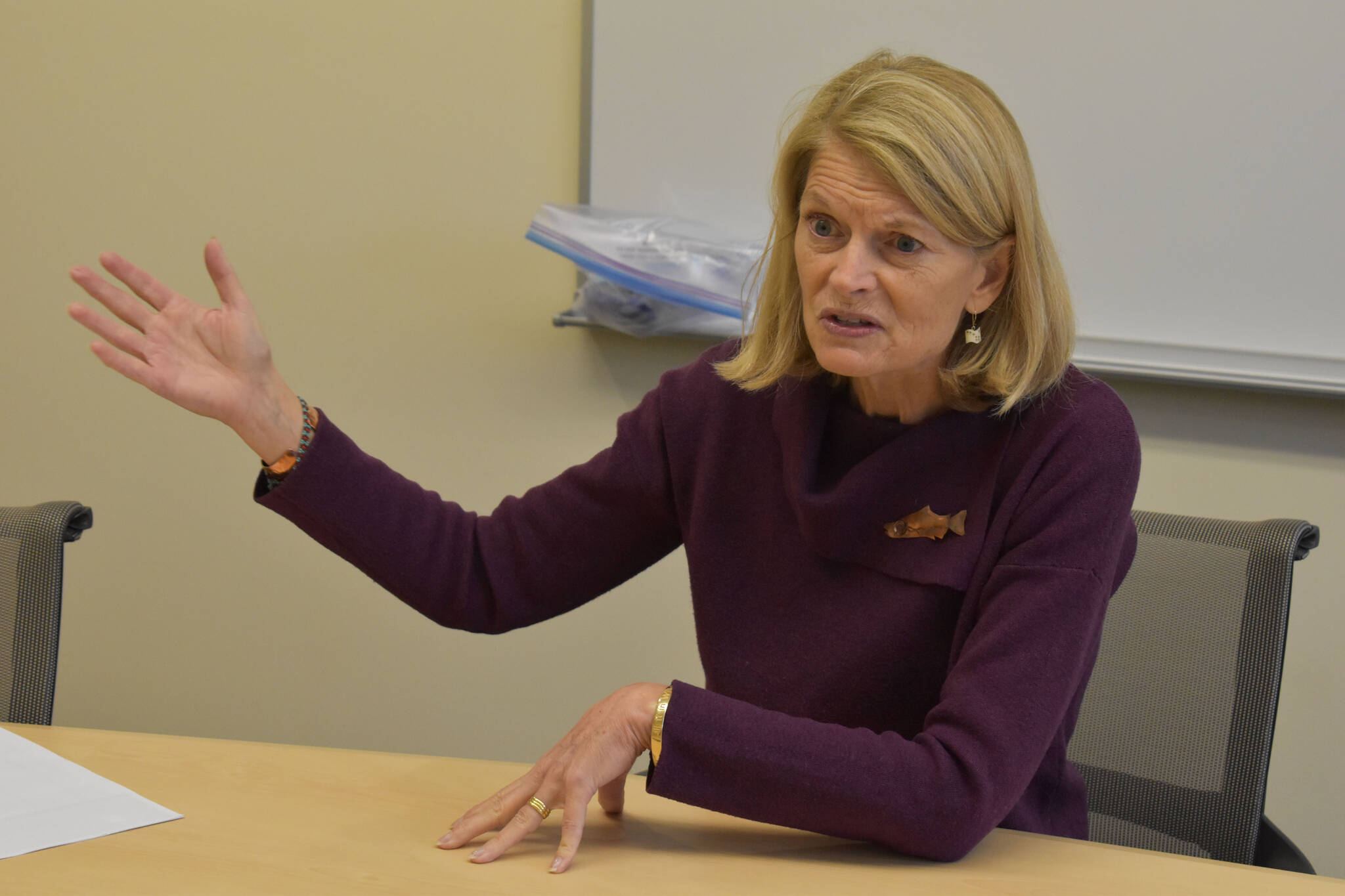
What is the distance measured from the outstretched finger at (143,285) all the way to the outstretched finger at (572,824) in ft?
2.01

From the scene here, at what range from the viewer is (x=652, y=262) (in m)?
1.88

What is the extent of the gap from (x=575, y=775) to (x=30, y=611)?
696 millimetres

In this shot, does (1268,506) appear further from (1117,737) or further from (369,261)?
(369,261)

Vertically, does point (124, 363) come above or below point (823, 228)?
below

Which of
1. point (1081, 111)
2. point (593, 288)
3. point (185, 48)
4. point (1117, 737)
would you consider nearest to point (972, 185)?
point (1117, 737)

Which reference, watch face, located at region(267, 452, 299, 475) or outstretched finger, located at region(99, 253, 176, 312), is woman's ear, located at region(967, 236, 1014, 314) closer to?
watch face, located at region(267, 452, 299, 475)

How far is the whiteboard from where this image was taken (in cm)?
171

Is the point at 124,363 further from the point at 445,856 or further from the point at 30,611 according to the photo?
the point at 445,856

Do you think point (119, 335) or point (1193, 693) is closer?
point (119, 335)

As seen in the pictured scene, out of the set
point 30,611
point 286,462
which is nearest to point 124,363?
point 286,462

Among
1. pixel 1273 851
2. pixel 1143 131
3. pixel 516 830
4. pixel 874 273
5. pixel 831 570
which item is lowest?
pixel 1273 851

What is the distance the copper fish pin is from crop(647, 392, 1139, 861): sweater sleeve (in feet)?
0.25

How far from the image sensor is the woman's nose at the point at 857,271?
112 centimetres

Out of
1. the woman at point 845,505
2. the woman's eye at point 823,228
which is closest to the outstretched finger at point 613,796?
the woman at point 845,505
